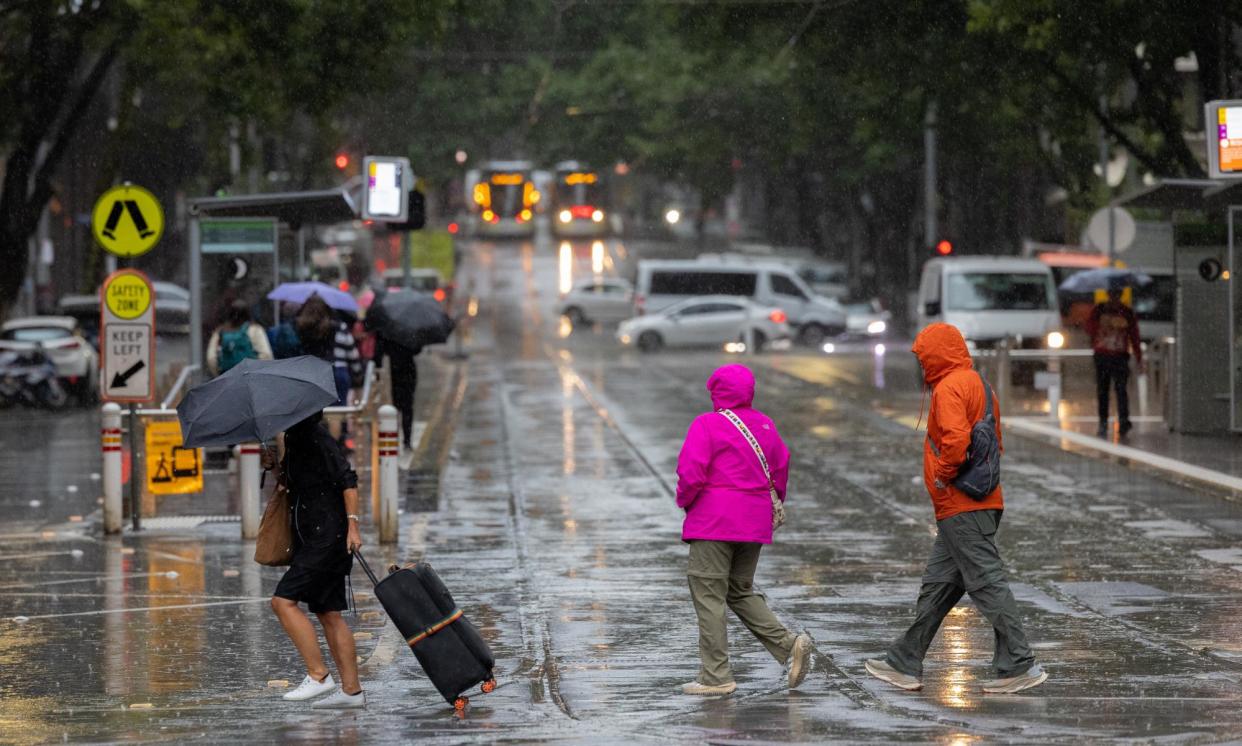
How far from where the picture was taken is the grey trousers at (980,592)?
8812 mm

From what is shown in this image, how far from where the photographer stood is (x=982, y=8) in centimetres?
2617

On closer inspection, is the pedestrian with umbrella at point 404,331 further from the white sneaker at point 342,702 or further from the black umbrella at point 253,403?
the white sneaker at point 342,702

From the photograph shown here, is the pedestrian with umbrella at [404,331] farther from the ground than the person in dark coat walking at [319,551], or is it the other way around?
the pedestrian with umbrella at [404,331]

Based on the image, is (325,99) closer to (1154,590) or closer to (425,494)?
(425,494)

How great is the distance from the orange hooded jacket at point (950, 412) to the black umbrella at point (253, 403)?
2707 millimetres

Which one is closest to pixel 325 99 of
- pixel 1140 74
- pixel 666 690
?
pixel 1140 74

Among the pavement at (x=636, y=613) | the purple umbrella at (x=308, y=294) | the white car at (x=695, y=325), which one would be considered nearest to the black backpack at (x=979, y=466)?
the pavement at (x=636, y=613)

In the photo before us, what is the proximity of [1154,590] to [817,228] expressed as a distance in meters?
61.9

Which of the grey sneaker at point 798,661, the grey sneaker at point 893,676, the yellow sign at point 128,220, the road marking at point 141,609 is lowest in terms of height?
the road marking at point 141,609

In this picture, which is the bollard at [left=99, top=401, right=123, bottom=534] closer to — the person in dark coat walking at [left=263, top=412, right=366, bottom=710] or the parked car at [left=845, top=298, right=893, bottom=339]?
the person in dark coat walking at [left=263, top=412, right=366, bottom=710]

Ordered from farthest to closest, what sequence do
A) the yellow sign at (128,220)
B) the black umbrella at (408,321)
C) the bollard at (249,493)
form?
the black umbrella at (408,321), the yellow sign at (128,220), the bollard at (249,493)

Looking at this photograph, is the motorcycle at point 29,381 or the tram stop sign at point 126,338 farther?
the motorcycle at point 29,381

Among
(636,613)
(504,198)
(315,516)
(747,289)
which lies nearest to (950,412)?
(315,516)

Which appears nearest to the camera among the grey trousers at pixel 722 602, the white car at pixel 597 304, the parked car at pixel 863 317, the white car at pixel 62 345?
the grey trousers at pixel 722 602
